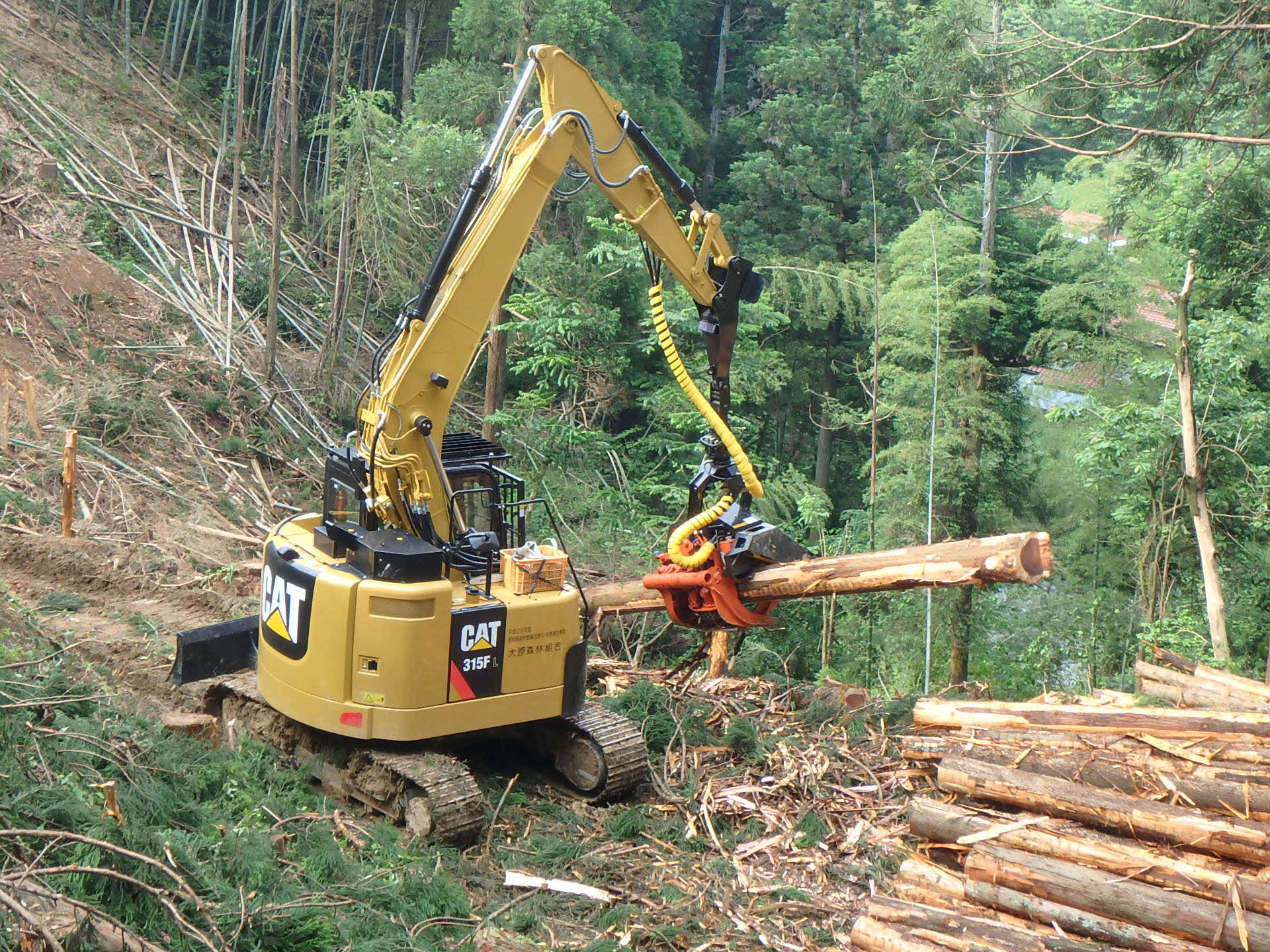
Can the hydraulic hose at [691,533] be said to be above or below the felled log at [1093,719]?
above

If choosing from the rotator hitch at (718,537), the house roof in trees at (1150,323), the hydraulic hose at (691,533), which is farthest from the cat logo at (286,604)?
the house roof in trees at (1150,323)

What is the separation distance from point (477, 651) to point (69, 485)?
7.18 m

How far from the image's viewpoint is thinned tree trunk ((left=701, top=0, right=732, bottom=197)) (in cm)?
2855

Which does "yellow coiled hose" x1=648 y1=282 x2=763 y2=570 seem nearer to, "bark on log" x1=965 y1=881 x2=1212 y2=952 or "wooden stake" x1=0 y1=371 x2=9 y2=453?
"bark on log" x1=965 y1=881 x2=1212 y2=952

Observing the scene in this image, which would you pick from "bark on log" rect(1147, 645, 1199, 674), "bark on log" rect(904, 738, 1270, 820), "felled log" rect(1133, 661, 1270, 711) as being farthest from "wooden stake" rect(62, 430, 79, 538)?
"bark on log" rect(1147, 645, 1199, 674)

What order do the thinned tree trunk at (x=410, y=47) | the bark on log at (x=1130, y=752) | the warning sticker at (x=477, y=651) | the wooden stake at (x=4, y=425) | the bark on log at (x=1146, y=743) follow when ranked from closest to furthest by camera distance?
the bark on log at (x=1130, y=752) → the bark on log at (x=1146, y=743) → the warning sticker at (x=477, y=651) → the wooden stake at (x=4, y=425) → the thinned tree trunk at (x=410, y=47)

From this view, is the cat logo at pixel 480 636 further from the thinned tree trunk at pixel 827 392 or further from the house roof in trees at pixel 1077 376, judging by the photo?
the thinned tree trunk at pixel 827 392

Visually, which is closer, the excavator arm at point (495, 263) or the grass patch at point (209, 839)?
the grass patch at point (209, 839)

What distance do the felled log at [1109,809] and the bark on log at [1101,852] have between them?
9 cm

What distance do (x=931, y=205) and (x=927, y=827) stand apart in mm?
18049

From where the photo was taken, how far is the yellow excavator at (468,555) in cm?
729

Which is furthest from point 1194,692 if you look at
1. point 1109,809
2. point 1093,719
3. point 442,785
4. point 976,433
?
point 976,433

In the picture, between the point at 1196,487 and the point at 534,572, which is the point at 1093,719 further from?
the point at 1196,487

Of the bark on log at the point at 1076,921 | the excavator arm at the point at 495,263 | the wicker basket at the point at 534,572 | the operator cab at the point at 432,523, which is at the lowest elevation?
the bark on log at the point at 1076,921
